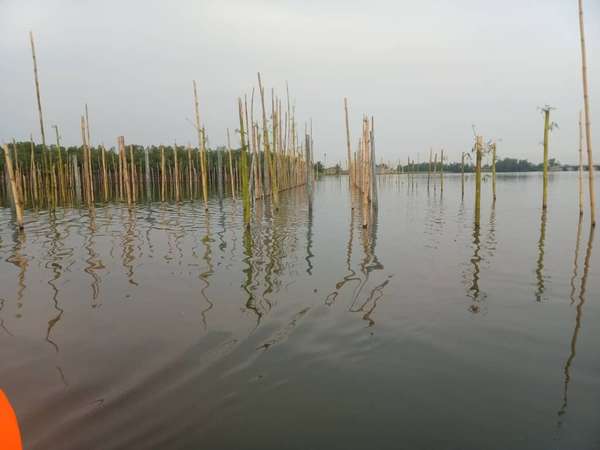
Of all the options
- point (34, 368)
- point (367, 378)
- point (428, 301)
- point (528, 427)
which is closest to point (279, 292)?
point (428, 301)

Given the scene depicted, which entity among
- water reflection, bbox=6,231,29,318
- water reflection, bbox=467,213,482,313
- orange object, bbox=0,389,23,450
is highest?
orange object, bbox=0,389,23,450

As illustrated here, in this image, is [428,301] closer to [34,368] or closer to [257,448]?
[257,448]

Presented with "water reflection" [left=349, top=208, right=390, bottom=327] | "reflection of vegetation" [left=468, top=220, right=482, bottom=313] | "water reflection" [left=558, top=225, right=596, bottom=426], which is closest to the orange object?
"water reflection" [left=558, top=225, right=596, bottom=426]

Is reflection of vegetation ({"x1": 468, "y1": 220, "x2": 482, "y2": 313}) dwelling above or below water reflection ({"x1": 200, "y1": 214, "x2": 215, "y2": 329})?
below

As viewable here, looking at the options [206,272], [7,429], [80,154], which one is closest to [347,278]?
[206,272]

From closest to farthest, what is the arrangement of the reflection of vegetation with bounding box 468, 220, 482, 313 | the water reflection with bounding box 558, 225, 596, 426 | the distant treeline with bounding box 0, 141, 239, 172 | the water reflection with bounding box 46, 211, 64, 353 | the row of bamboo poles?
the water reflection with bounding box 558, 225, 596, 426 < the water reflection with bounding box 46, 211, 64, 353 < the reflection of vegetation with bounding box 468, 220, 482, 313 < the row of bamboo poles < the distant treeline with bounding box 0, 141, 239, 172

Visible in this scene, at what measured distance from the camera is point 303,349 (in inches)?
151

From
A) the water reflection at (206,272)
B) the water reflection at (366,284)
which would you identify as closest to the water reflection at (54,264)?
the water reflection at (206,272)

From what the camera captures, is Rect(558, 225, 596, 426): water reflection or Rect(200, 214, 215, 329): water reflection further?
Rect(200, 214, 215, 329): water reflection

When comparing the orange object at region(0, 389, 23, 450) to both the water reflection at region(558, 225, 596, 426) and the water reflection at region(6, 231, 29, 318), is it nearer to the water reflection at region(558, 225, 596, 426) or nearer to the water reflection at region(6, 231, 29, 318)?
the water reflection at region(558, 225, 596, 426)

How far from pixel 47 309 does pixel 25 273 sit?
237cm

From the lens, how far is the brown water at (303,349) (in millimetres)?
2643

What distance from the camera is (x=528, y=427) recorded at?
2.62 meters

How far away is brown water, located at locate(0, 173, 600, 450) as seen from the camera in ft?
8.67
